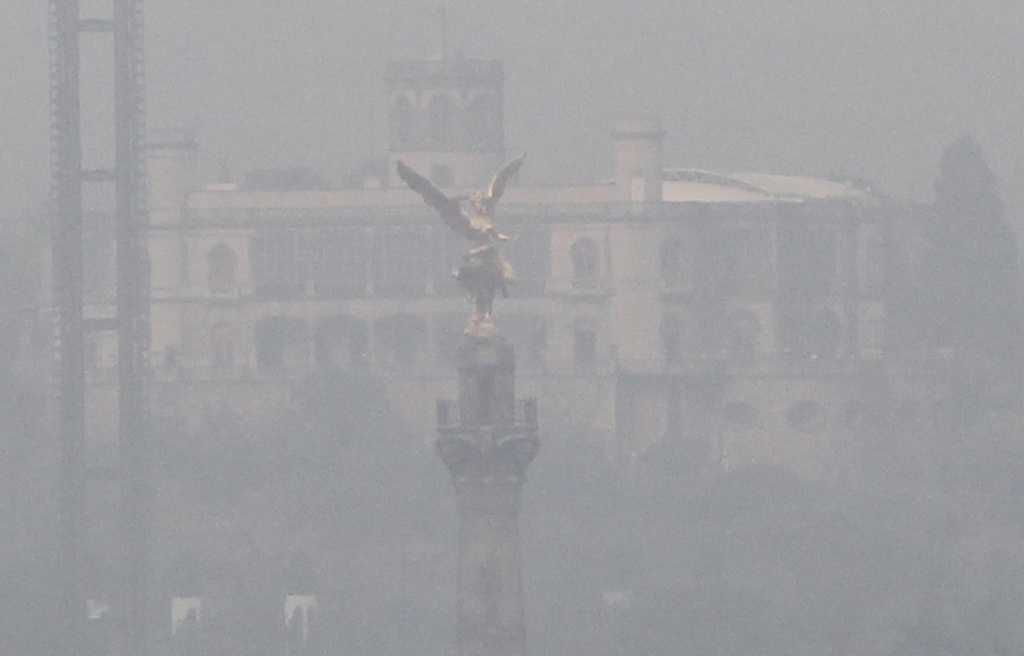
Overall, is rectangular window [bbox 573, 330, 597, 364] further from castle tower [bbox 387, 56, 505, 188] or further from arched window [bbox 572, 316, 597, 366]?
castle tower [bbox 387, 56, 505, 188]

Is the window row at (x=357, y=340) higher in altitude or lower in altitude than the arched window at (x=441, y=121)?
lower

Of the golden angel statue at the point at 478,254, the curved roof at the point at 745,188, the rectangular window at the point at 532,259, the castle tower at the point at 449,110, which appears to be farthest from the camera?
the curved roof at the point at 745,188

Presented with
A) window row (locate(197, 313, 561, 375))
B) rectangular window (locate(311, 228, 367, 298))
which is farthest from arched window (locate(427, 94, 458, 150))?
window row (locate(197, 313, 561, 375))

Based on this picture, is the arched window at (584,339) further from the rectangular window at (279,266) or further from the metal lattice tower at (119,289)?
the metal lattice tower at (119,289)

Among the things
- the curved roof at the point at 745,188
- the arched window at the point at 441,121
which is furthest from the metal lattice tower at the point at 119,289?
the curved roof at the point at 745,188

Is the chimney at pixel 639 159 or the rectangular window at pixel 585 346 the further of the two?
the rectangular window at pixel 585 346

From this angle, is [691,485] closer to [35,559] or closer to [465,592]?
[35,559]

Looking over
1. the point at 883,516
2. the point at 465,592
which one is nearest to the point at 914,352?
the point at 883,516

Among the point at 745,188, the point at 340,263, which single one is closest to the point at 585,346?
the point at 340,263

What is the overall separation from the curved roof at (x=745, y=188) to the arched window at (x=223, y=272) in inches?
605

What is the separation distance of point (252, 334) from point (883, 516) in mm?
40005

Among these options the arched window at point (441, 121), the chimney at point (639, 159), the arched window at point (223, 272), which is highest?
the arched window at point (441, 121)

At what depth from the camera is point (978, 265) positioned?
184 m

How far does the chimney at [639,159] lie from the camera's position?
187000mm
